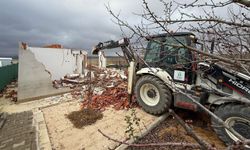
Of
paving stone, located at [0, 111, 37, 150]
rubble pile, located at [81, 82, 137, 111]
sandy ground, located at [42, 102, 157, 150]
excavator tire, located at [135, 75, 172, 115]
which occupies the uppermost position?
excavator tire, located at [135, 75, 172, 115]

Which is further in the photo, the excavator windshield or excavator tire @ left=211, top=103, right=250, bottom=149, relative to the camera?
excavator tire @ left=211, top=103, right=250, bottom=149

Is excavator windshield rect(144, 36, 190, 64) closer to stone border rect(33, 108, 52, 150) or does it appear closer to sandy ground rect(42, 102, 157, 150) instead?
sandy ground rect(42, 102, 157, 150)

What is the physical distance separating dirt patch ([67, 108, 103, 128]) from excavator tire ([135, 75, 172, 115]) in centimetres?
135

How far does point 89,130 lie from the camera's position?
5125 millimetres

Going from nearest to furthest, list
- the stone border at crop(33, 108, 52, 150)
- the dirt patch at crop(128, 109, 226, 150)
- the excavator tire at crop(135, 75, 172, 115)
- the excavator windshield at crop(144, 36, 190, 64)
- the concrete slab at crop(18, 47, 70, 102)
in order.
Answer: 1. the excavator windshield at crop(144, 36, 190, 64)
2. the dirt patch at crop(128, 109, 226, 150)
3. the stone border at crop(33, 108, 52, 150)
4. the excavator tire at crop(135, 75, 172, 115)
5. the concrete slab at crop(18, 47, 70, 102)

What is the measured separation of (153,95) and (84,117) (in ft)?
6.95

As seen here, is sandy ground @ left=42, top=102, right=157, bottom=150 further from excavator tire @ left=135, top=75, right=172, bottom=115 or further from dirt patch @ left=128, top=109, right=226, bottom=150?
dirt patch @ left=128, top=109, right=226, bottom=150

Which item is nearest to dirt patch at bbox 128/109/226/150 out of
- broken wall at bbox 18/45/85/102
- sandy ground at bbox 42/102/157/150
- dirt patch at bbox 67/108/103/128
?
sandy ground at bbox 42/102/157/150

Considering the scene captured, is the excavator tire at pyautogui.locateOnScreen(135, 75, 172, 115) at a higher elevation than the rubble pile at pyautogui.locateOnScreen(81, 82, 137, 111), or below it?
higher

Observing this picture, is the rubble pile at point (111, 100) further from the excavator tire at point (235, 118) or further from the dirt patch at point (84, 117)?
the excavator tire at point (235, 118)

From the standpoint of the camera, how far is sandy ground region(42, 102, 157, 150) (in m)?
4.46

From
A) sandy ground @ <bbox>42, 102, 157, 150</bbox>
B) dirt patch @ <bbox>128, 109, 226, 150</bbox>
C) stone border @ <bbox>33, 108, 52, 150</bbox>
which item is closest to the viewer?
dirt patch @ <bbox>128, 109, 226, 150</bbox>

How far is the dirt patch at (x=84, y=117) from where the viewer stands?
5582mm

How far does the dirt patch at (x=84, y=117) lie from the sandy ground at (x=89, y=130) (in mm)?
142
